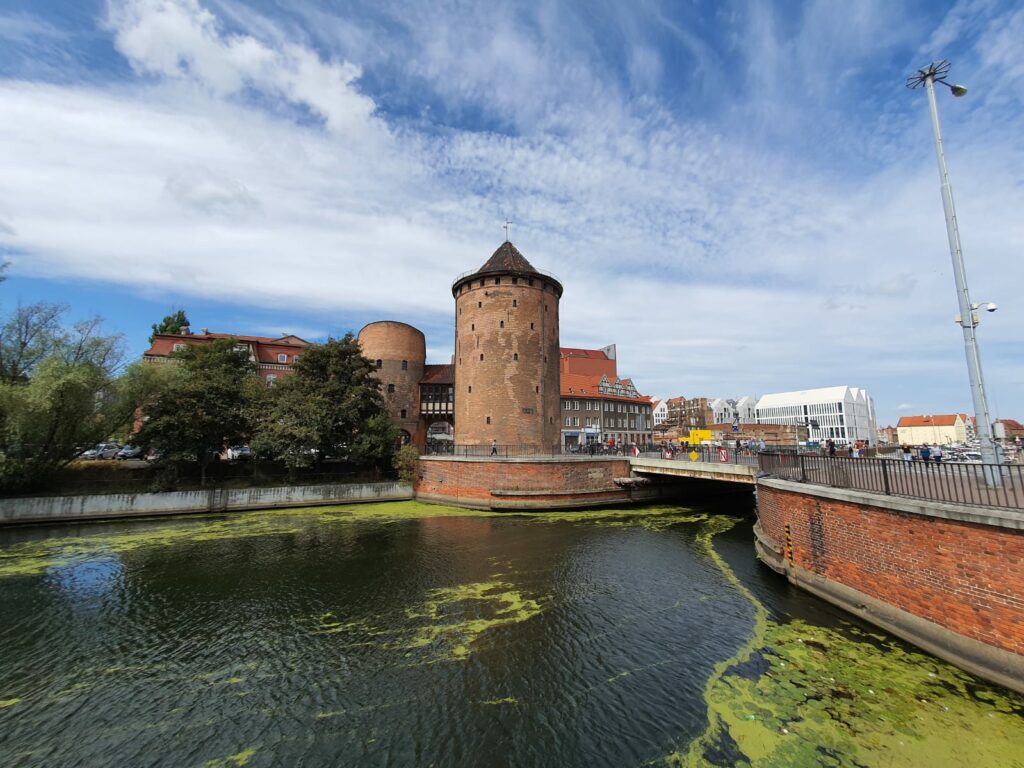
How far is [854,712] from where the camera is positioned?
235 inches

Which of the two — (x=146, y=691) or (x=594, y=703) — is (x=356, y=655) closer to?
(x=146, y=691)

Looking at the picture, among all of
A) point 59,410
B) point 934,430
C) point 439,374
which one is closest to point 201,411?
point 59,410

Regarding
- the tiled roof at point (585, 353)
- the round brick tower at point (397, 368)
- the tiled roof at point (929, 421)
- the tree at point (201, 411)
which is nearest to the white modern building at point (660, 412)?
the tiled roof at point (585, 353)

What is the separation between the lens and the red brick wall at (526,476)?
23781mm

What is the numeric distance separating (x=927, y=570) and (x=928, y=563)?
13cm

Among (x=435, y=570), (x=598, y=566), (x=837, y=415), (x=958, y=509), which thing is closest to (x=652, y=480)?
(x=598, y=566)

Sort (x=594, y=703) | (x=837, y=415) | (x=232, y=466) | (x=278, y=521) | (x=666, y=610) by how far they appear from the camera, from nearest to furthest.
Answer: (x=594, y=703) < (x=666, y=610) < (x=278, y=521) < (x=232, y=466) < (x=837, y=415)

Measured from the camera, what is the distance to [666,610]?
9945 mm

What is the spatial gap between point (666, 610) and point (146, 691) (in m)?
9.72

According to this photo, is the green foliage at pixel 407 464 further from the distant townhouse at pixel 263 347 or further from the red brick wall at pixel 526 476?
the distant townhouse at pixel 263 347

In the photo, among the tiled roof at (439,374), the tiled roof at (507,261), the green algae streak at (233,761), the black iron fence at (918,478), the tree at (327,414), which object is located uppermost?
the tiled roof at (507,261)

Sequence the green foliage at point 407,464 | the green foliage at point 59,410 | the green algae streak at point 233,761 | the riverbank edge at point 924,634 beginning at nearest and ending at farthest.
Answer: the green algae streak at point 233,761
the riverbank edge at point 924,634
the green foliage at point 59,410
the green foliage at point 407,464

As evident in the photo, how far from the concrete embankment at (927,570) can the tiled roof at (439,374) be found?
107ft

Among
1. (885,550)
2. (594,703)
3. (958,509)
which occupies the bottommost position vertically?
(594,703)
